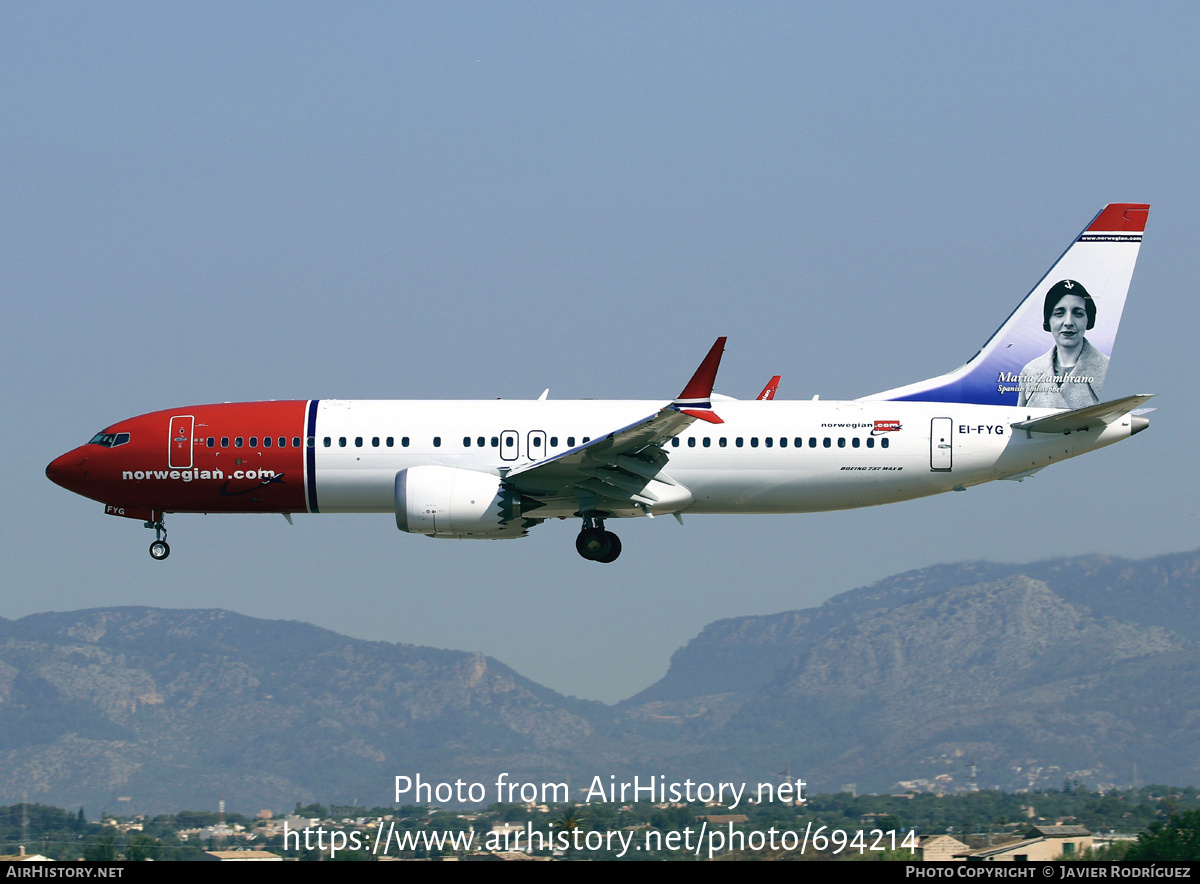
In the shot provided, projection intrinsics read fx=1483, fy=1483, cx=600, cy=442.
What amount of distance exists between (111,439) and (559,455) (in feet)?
45.4

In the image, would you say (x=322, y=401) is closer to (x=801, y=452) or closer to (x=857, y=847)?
(x=801, y=452)

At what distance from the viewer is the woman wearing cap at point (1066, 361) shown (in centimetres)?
4462

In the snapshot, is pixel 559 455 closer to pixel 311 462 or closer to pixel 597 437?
pixel 597 437

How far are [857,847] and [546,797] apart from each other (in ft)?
→ 143

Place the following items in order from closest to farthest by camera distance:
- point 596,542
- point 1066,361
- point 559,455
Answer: point 559,455 → point 596,542 → point 1066,361

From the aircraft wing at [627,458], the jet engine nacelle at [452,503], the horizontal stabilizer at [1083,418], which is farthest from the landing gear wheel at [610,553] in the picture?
the horizontal stabilizer at [1083,418]

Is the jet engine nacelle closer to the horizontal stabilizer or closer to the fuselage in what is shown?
the fuselage

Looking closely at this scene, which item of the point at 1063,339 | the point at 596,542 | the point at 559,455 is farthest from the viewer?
the point at 1063,339

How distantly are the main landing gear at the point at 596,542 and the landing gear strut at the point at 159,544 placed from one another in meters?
12.6

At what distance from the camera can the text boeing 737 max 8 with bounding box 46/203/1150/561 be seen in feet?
135

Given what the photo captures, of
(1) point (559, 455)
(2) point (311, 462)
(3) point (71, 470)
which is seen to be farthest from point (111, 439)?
(1) point (559, 455)

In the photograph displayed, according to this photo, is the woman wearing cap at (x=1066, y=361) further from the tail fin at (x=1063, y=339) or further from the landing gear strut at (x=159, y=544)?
the landing gear strut at (x=159, y=544)

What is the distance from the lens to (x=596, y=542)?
43.1 m

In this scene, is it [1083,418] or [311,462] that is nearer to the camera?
[1083,418]
